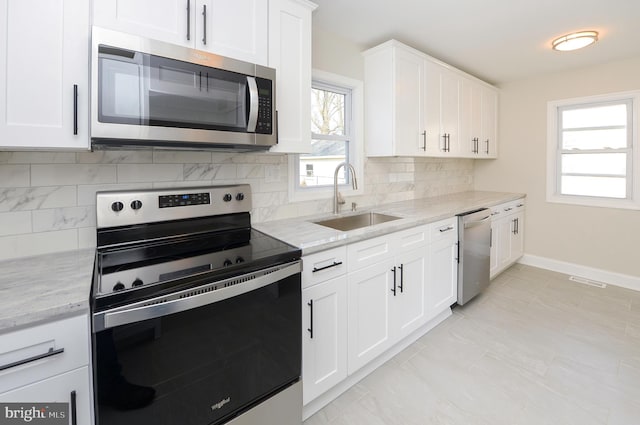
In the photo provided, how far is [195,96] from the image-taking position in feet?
4.61

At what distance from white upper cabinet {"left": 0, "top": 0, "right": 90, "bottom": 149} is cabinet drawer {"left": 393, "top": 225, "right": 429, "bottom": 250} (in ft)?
5.83

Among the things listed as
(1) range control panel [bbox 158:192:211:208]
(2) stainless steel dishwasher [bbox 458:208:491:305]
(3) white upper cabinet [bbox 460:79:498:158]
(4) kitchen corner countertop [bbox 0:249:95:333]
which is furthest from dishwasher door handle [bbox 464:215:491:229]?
(4) kitchen corner countertop [bbox 0:249:95:333]

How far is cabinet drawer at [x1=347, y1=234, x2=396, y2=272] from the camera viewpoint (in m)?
1.78

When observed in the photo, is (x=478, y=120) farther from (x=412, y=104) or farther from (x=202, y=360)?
(x=202, y=360)

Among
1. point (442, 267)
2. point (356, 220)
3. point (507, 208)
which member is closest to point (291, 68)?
point (356, 220)

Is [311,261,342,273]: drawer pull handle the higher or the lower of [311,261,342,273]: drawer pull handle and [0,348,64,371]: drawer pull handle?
the higher

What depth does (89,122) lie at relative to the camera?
1197 mm

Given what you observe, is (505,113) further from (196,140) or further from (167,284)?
(167,284)

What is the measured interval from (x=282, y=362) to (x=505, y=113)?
429 cm

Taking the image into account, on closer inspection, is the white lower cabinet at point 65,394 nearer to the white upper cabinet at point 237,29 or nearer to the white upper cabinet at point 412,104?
the white upper cabinet at point 237,29

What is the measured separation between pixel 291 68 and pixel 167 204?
40.6 inches

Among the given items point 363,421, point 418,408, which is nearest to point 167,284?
point 363,421

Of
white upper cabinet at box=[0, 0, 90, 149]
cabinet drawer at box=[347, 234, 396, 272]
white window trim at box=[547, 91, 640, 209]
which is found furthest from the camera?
white window trim at box=[547, 91, 640, 209]

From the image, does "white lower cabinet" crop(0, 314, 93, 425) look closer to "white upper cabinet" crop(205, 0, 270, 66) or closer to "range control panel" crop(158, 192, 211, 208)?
"range control panel" crop(158, 192, 211, 208)
